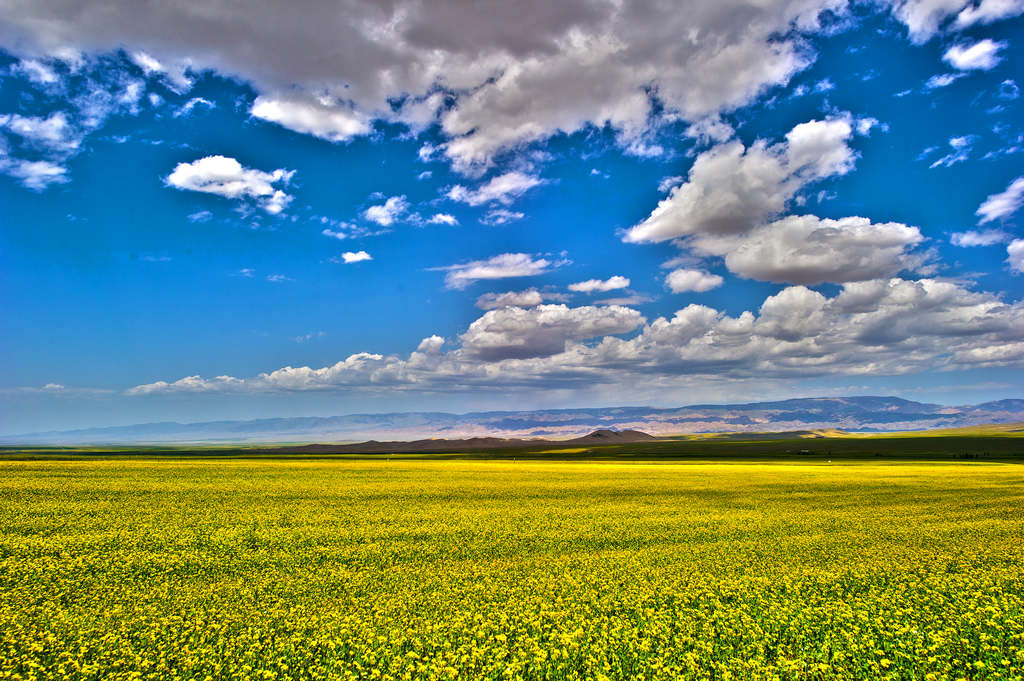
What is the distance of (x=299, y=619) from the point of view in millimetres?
18438

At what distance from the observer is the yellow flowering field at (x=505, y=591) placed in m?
15.5

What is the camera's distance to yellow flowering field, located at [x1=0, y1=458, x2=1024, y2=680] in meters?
15.5

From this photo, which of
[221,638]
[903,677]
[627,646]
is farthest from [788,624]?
[221,638]

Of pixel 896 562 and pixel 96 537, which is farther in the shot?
pixel 96 537

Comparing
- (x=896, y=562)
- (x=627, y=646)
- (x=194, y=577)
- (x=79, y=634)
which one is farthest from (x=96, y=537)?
(x=896, y=562)

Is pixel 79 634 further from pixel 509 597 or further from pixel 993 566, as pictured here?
pixel 993 566

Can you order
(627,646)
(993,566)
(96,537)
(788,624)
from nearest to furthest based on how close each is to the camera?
(627,646)
(788,624)
(993,566)
(96,537)

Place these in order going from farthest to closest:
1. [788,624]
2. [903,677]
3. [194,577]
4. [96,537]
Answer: [96,537] < [194,577] < [788,624] < [903,677]

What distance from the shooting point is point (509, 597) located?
20.4 meters

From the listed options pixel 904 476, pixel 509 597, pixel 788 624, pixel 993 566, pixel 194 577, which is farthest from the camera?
pixel 904 476

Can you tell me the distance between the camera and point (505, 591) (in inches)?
830

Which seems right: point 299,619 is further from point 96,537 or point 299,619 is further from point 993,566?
point 993,566

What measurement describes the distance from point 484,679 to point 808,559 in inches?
712

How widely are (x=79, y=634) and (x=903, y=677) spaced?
23.9m
